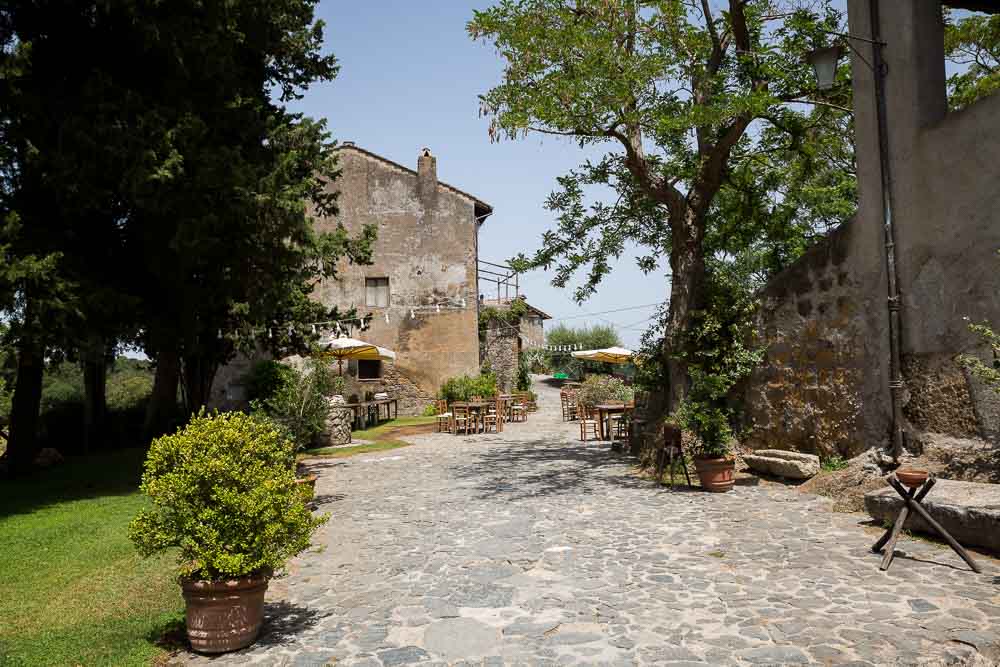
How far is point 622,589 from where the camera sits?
5270mm

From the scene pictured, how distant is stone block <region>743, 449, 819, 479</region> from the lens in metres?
9.08

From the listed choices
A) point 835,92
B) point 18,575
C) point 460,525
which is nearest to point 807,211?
point 835,92

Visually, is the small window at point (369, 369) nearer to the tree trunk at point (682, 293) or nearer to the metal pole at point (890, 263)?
the tree trunk at point (682, 293)

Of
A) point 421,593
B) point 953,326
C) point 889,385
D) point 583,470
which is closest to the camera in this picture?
point 421,593

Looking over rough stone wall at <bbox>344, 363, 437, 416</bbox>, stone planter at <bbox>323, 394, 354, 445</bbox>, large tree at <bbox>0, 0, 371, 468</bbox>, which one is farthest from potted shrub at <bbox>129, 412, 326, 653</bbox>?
rough stone wall at <bbox>344, 363, 437, 416</bbox>

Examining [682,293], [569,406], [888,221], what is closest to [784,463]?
[682,293]

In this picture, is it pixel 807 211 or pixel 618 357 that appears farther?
pixel 618 357

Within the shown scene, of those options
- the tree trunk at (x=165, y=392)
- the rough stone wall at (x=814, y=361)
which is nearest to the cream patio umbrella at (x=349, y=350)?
the tree trunk at (x=165, y=392)

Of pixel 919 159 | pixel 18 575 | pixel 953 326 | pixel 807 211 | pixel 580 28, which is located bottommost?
pixel 18 575

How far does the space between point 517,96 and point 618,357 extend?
16231 mm

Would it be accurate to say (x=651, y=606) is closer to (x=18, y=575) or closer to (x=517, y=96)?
(x=18, y=575)

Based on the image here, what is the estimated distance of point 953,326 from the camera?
7625 mm

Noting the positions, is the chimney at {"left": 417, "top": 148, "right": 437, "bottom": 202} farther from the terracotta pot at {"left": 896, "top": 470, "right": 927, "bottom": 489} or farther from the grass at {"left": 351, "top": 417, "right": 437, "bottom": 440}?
the terracotta pot at {"left": 896, "top": 470, "right": 927, "bottom": 489}

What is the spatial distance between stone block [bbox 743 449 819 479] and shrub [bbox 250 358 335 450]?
829 cm
